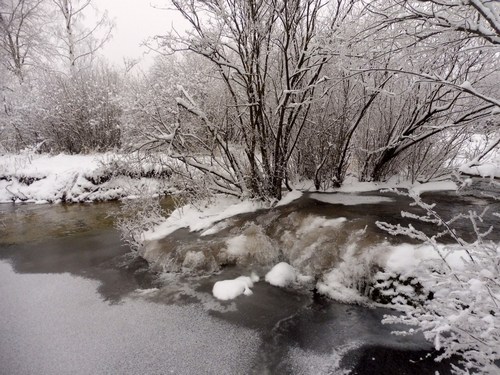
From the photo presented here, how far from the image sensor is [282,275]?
454 cm

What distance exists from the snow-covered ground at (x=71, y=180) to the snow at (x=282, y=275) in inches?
244

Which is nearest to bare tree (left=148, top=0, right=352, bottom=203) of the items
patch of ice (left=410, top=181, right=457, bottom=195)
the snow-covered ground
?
patch of ice (left=410, top=181, right=457, bottom=195)

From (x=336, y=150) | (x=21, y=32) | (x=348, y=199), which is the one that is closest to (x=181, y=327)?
(x=348, y=199)

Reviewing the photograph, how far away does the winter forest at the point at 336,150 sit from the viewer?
276 centimetres

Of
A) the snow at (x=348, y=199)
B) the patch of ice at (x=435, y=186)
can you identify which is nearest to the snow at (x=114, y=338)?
the snow at (x=348, y=199)

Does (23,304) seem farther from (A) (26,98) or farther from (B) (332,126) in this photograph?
(A) (26,98)

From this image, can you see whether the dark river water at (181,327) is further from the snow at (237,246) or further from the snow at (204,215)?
the snow at (204,215)

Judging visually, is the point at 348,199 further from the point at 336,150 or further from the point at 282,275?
the point at 282,275

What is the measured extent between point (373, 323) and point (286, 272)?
1.34 m

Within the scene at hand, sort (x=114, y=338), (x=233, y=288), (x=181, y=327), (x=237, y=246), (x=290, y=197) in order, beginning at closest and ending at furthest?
(x=114, y=338)
(x=181, y=327)
(x=233, y=288)
(x=237, y=246)
(x=290, y=197)

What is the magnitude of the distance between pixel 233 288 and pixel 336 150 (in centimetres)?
362

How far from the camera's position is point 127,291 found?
4648 mm

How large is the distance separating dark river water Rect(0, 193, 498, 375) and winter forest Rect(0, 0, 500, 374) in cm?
26

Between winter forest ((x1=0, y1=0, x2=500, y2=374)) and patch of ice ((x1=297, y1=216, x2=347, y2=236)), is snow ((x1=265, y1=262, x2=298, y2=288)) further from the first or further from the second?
patch of ice ((x1=297, y1=216, x2=347, y2=236))
